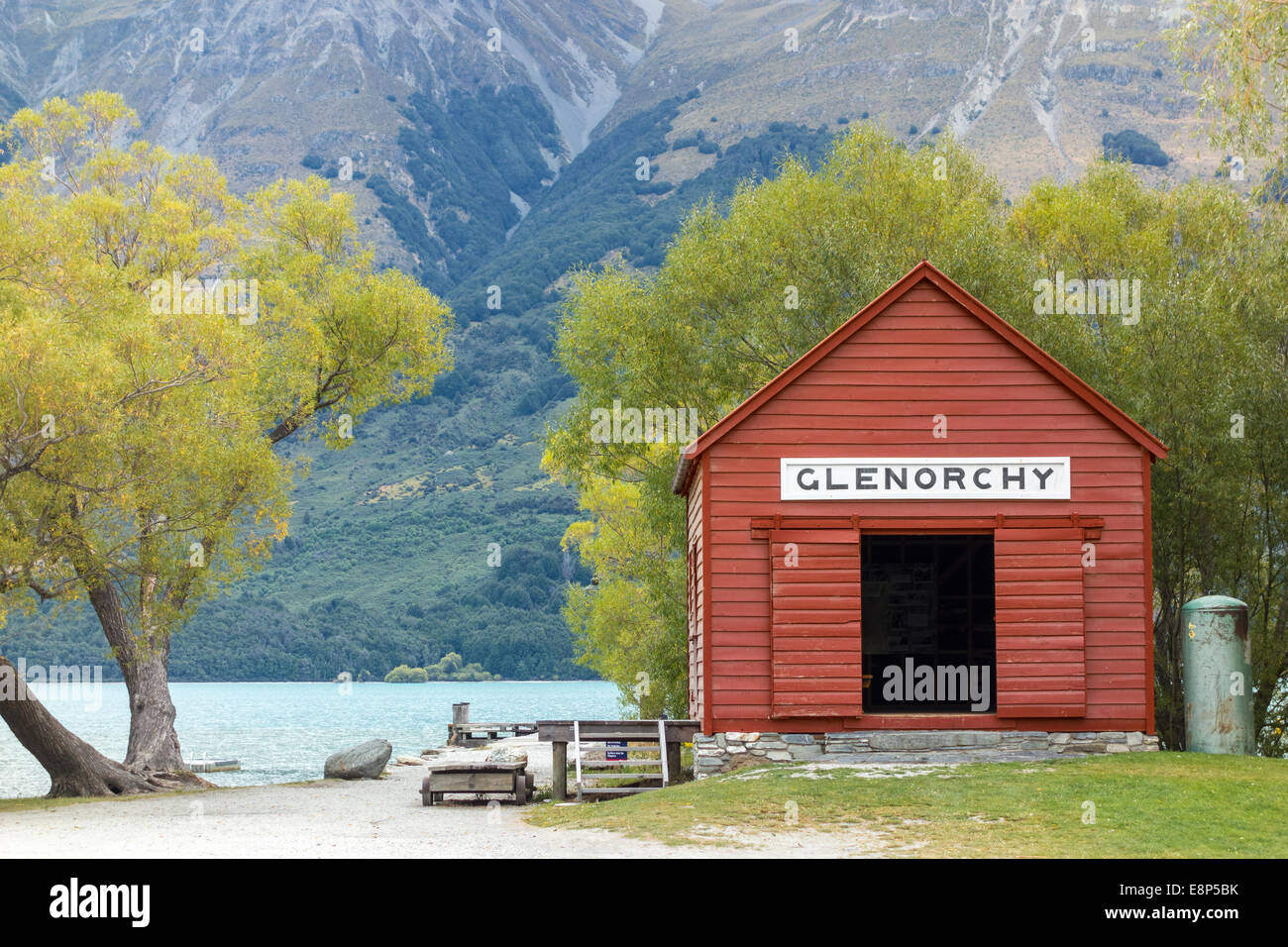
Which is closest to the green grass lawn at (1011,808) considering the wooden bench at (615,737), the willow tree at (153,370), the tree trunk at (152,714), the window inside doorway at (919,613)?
the wooden bench at (615,737)

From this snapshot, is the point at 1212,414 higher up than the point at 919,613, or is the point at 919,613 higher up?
the point at 1212,414

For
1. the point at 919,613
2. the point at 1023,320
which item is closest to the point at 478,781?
the point at 919,613

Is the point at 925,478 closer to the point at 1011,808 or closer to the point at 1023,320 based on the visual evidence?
the point at 1011,808

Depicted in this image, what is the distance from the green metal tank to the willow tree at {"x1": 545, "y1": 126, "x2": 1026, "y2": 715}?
29.9 ft

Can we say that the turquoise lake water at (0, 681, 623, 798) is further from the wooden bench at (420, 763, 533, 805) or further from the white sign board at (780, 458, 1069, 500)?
the white sign board at (780, 458, 1069, 500)

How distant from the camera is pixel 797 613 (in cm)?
1980

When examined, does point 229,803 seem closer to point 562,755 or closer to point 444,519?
point 562,755

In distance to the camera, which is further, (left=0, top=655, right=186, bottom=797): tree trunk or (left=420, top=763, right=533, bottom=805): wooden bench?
(left=0, top=655, right=186, bottom=797): tree trunk

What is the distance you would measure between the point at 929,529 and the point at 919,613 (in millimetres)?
7558

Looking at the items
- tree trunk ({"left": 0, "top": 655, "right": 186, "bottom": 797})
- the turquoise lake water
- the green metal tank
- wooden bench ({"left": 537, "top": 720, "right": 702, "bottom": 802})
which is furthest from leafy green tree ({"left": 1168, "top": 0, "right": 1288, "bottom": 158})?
the turquoise lake water

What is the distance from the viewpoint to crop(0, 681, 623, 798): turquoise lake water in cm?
5475

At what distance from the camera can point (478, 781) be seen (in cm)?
2078
